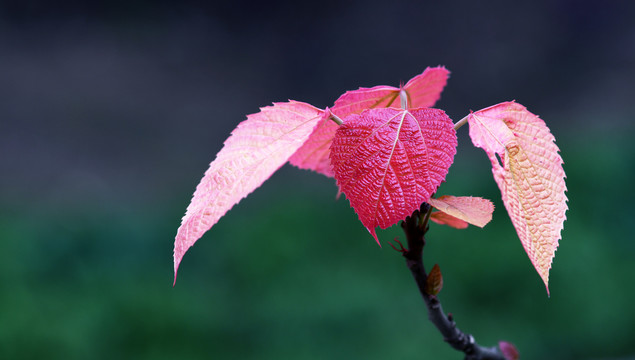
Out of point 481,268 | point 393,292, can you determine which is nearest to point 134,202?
point 393,292

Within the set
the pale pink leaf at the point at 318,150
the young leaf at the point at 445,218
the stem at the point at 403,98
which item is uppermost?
the stem at the point at 403,98

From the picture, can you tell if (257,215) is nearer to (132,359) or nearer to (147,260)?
(147,260)

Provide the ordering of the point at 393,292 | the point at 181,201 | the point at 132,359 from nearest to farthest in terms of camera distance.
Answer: the point at 132,359
the point at 393,292
the point at 181,201

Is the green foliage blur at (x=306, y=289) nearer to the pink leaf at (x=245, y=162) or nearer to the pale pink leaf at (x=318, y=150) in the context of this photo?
the pale pink leaf at (x=318, y=150)

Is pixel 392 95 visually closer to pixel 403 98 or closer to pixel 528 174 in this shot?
pixel 403 98

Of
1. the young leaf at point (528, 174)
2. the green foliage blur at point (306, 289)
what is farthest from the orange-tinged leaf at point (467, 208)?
the green foliage blur at point (306, 289)

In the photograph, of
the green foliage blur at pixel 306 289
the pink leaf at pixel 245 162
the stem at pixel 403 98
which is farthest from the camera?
the green foliage blur at pixel 306 289
